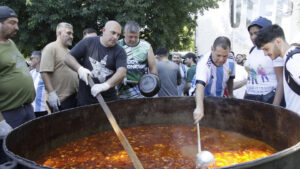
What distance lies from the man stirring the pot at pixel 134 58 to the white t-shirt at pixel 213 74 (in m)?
0.90

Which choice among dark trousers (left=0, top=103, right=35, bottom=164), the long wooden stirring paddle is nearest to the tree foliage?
dark trousers (left=0, top=103, right=35, bottom=164)


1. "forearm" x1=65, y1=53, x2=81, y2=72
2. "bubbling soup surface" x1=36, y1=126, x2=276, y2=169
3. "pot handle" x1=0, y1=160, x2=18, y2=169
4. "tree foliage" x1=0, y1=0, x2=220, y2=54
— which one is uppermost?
"tree foliage" x1=0, y1=0, x2=220, y2=54

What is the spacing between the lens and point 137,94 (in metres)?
3.64

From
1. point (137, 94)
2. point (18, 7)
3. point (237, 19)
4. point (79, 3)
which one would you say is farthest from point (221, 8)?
point (137, 94)

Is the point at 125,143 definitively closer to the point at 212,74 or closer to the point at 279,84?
the point at 212,74

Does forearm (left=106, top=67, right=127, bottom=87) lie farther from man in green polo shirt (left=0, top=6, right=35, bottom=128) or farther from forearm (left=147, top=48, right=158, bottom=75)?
man in green polo shirt (left=0, top=6, right=35, bottom=128)

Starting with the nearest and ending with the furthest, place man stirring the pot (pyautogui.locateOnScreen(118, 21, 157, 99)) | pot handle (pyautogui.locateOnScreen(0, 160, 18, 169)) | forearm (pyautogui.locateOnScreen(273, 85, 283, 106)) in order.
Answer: pot handle (pyautogui.locateOnScreen(0, 160, 18, 169))
forearm (pyautogui.locateOnScreen(273, 85, 283, 106))
man stirring the pot (pyautogui.locateOnScreen(118, 21, 157, 99))

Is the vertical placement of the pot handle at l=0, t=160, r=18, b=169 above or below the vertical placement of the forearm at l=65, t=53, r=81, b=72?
below

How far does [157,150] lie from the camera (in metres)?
2.59

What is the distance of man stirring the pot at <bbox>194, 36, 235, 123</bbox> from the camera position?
2.72 metres

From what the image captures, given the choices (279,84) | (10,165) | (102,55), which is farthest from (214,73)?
(10,165)

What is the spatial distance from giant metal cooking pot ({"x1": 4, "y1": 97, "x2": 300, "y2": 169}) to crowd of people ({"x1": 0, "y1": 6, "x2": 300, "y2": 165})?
204 mm

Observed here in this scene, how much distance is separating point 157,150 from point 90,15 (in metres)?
6.69

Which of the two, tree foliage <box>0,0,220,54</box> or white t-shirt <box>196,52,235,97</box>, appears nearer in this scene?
white t-shirt <box>196,52,235,97</box>
